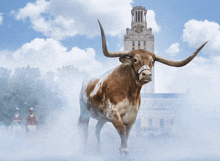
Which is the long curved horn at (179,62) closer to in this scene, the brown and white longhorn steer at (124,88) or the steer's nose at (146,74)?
the brown and white longhorn steer at (124,88)

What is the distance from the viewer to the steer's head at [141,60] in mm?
5844

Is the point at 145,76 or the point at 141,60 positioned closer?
the point at 145,76


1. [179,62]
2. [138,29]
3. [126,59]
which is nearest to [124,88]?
[126,59]

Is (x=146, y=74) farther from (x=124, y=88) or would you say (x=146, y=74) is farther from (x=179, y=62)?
(x=179, y=62)

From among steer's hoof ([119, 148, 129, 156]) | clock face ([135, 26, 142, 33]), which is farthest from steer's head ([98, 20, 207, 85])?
Result: clock face ([135, 26, 142, 33])

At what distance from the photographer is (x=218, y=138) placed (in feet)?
31.2

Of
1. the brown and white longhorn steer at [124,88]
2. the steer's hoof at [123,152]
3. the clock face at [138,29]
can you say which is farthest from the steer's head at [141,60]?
the clock face at [138,29]

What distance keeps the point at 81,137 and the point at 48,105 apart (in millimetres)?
21556

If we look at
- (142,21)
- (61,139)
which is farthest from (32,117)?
(142,21)

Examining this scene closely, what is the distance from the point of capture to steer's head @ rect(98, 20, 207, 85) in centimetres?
584

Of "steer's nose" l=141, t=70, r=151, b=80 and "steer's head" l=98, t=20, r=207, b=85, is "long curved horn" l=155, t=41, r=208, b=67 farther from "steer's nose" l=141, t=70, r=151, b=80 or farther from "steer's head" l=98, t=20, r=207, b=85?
"steer's nose" l=141, t=70, r=151, b=80

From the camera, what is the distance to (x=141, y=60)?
608 centimetres

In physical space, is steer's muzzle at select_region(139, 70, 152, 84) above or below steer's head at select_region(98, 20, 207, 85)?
below

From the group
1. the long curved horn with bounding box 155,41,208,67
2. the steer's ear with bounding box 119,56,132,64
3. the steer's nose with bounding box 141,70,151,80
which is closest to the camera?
the steer's nose with bounding box 141,70,151,80
